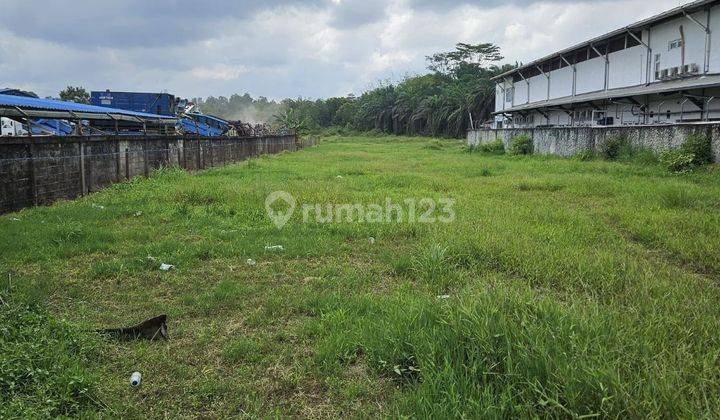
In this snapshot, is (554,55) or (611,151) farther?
(554,55)

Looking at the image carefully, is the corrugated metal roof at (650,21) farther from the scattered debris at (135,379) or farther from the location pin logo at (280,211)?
the scattered debris at (135,379)

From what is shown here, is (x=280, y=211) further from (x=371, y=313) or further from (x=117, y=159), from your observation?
(x=117, y=159)

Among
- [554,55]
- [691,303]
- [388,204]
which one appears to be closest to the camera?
[691,303]

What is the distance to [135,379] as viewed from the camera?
9.98ft

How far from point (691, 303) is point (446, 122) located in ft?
192

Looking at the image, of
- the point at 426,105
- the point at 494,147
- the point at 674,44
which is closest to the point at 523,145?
the point at 494,147

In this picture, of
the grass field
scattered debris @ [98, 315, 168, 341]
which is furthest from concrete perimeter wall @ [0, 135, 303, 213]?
scattered debris @ [98, 315, 168, 341]

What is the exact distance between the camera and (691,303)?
381 centimetres

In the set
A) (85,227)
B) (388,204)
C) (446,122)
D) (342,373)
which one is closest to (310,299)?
(342,373)

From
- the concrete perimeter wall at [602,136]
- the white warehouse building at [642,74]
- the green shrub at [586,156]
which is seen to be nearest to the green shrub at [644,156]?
the concrete perimeter wall at [602,136]

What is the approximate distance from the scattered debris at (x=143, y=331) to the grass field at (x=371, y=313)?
0.11 metres

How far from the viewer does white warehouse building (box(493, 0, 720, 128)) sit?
63.1 ft

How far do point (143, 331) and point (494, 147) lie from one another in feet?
83.5

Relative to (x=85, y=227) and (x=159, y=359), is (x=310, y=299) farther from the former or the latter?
(x=85, y=227)
